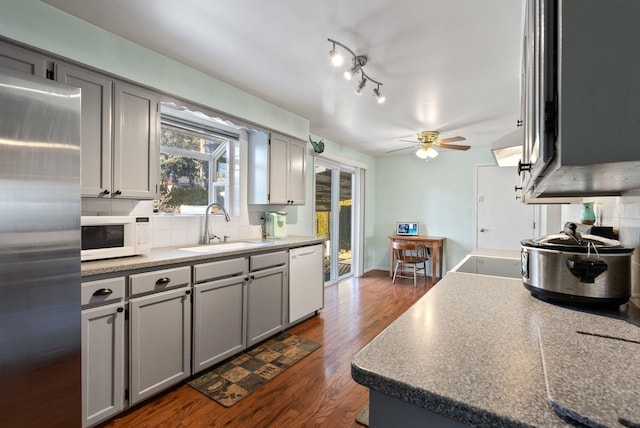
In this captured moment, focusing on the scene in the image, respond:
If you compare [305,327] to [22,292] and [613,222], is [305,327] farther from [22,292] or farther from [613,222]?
[613,222]

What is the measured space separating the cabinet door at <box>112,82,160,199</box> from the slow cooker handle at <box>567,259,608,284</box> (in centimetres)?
235

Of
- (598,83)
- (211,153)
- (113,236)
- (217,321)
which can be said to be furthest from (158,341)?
(598,83)

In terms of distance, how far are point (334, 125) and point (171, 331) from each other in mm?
2923

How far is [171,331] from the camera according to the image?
1.96 m

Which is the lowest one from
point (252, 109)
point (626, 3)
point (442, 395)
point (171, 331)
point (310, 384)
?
point (310, 384)

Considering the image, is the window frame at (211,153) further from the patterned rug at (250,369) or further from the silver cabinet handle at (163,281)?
the patterned rug at (250,369)

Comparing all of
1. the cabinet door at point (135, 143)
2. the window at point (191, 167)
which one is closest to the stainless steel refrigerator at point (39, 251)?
the cabinet door at point (135, 143)

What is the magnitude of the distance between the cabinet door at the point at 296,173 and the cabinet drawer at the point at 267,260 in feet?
2.61

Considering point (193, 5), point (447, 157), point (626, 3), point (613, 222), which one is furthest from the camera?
point (447, 157)

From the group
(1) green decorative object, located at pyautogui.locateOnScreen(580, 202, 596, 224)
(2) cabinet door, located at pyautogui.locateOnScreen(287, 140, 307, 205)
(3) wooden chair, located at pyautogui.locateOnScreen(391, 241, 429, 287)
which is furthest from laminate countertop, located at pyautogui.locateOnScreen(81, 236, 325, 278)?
(3) wooden chair, located at pyautogui.locateOnScreen(391, 241, 429, 287)

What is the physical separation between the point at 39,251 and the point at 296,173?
99.7 inches

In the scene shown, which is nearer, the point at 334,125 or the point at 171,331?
the point at 171,331

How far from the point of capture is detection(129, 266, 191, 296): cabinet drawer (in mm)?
1770

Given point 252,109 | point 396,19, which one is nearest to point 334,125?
point 252,109
